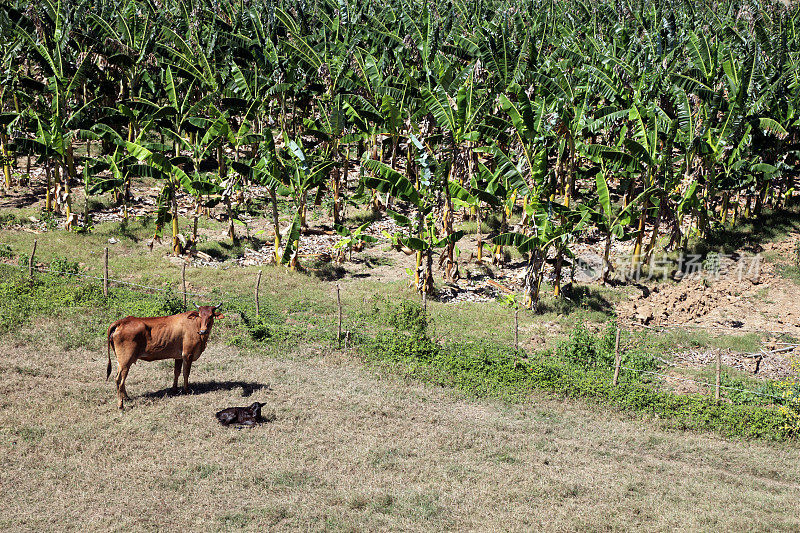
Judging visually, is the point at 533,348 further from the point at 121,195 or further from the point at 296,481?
the point at 121,195

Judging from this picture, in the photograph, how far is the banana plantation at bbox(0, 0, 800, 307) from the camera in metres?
20.9

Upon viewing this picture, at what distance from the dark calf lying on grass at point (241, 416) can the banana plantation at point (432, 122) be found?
27.2 ft

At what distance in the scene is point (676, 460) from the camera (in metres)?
13.1

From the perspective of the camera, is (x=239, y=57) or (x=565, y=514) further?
(x=239, y=57)

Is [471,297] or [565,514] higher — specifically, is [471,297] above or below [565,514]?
above

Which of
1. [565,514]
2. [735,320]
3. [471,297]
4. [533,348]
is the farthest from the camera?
[471,297]

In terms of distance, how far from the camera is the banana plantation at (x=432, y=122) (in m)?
20.9

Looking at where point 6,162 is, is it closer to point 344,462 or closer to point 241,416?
point 241,416

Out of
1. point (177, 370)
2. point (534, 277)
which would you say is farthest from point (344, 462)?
point (534, 277)

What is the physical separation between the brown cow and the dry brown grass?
861 millimetres

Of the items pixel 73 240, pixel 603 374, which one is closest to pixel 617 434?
pixel 603 374

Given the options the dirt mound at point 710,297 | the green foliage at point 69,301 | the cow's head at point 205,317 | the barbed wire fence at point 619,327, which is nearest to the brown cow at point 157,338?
the cow's head at point 205,317

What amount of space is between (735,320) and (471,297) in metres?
7.17

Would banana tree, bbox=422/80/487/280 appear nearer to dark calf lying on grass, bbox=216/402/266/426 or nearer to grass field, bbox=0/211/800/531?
grass field, bbox=0/211/800/531
